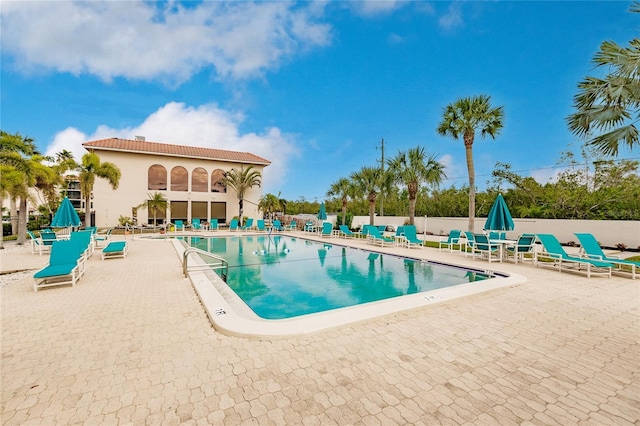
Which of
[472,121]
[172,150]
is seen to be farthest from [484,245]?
[172,150]

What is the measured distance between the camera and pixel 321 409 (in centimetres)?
206

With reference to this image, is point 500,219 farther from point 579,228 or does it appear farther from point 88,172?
point 88,172

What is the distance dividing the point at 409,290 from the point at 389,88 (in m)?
20.3

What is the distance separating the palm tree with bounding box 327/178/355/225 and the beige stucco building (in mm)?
8426

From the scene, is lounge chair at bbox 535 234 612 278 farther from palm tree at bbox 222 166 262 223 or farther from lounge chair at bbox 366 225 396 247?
Answer: palm tree at bbox 222 166 262 223

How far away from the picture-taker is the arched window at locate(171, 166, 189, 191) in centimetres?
2511

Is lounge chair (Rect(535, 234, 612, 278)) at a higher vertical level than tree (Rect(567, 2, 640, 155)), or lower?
lower

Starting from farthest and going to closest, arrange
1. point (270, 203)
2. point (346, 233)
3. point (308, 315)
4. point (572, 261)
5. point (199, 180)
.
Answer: point (270, 203), point (199, 180), point (346, 233), point (572, 261), point (308, 315)

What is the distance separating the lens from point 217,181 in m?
26.8

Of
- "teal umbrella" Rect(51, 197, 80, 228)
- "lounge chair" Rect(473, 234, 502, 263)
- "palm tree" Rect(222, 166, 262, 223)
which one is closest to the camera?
"lounge chair" Rect(473, 234, 502, 263)

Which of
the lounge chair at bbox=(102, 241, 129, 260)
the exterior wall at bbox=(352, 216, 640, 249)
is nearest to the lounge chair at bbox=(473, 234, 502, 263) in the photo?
the exterior wall at bbox=(352, 216, 640, 249)

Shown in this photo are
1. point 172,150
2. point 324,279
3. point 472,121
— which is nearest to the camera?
point 324,279

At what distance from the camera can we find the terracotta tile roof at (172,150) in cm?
2269

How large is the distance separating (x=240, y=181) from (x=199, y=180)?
380 cm
